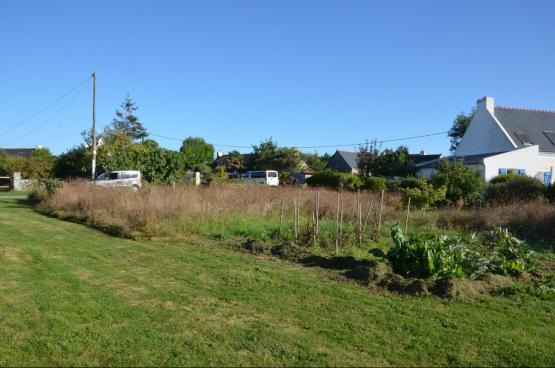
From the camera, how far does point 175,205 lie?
13367 mm

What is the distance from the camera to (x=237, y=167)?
2357 inches

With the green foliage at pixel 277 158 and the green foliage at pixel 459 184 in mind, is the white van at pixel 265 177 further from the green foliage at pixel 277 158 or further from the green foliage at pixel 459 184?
the green foliage at pixel 459 184

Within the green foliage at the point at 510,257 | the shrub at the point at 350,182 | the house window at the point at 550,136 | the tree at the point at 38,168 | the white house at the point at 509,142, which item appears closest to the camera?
the green foliage at the point at 510,257

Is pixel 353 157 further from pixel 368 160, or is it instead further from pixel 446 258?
pixel 446 258

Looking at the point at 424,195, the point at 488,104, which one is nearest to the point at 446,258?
the point at 424,195

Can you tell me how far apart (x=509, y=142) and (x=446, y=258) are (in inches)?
1197

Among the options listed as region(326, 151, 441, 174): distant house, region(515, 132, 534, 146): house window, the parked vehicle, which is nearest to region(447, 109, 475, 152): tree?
region(326, 151, 441, 174): distant house

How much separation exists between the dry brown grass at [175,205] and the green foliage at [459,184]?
2417 mm

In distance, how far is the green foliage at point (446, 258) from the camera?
23.3ft

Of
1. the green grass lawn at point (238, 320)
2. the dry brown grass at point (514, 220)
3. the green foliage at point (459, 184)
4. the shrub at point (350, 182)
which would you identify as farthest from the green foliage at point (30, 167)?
the green grass lawn at point (238, 320)

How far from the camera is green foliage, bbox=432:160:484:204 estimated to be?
19875mm

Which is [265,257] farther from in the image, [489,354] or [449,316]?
[489,354]

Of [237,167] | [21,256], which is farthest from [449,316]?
[237,167]

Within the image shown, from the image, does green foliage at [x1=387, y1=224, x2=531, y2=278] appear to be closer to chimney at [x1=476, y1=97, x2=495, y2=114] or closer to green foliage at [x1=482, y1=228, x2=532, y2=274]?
green foliage at [x1=482, y1=228, x2=532, y2=274]
